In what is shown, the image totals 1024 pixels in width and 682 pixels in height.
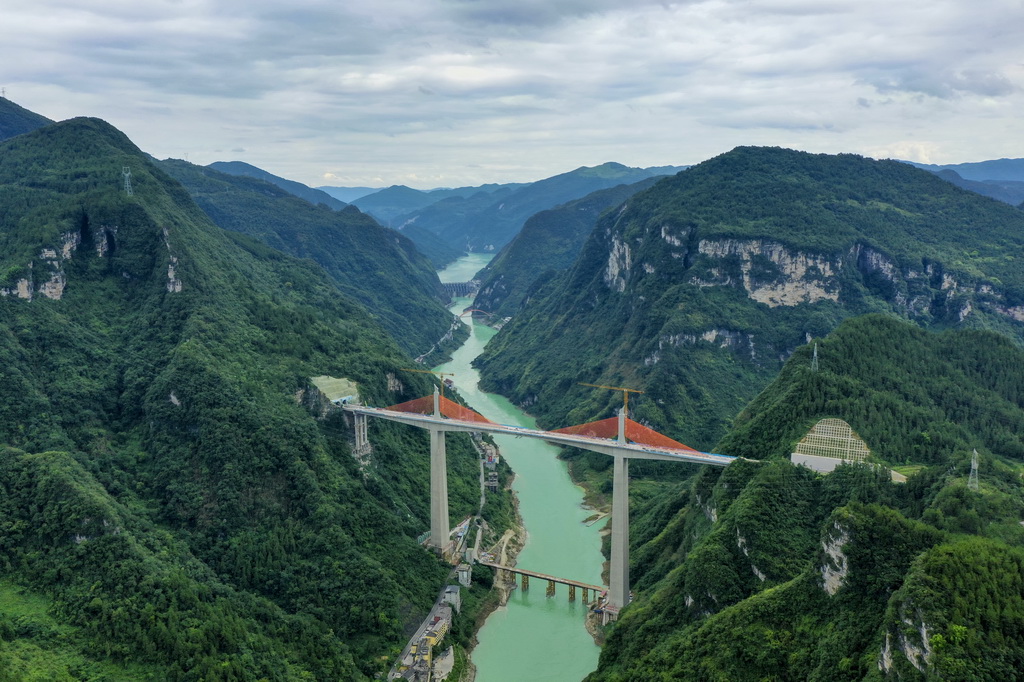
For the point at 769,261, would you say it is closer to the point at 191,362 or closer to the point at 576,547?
the point at 576,547

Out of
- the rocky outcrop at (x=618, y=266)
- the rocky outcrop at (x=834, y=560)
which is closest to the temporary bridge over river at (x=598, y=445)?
the rocky outcrop at (x=834, y=560)

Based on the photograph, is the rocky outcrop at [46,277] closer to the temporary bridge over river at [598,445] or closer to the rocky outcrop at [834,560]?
the temporary bridge over river at [598,445]

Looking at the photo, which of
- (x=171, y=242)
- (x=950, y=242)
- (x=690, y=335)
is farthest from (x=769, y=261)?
(x=171, y=242)

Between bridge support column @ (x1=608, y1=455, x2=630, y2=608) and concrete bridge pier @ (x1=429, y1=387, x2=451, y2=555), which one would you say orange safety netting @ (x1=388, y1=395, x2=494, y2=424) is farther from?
bridge support column @ (x1=608, y1=455, x2=630, y2=608)

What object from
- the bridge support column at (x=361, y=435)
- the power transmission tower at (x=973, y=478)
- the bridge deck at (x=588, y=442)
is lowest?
the bridge support column at (x=361, y=435)

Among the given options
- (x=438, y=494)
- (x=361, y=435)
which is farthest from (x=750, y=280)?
(x=438, y=494)

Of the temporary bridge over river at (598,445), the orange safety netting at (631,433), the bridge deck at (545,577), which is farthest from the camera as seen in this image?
the bridge deck at (545,577)

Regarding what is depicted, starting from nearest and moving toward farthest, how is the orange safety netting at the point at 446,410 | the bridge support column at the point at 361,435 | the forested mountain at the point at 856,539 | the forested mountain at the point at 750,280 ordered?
the forested mountain at the point at 856,539 → the orange safety netting at the point at 446,410 → the bridge support column at the point at 361,435 → the forested mountain at the point at 750,280

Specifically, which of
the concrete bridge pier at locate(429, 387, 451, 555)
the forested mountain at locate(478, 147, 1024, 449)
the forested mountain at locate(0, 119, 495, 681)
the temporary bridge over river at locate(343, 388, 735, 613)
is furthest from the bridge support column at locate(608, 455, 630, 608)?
the forested mountain at locate(478, 147, 1024, 449)
